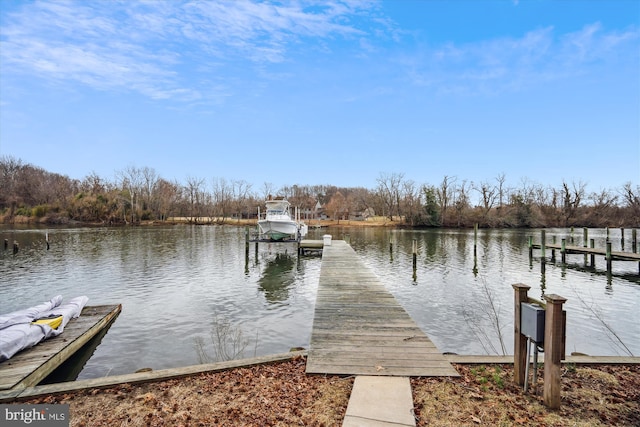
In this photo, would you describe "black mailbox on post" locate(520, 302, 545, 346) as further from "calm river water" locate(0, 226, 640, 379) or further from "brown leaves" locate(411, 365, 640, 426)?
"calm river water" locate(0, 226, 640, 379)

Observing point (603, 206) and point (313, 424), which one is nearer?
point (313, 424)

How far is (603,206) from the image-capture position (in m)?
64.6

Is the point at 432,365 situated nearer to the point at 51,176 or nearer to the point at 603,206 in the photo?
the point at 603,206

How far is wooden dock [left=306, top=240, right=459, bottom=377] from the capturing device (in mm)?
4441

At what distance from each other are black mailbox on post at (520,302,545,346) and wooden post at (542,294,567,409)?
0.04 metres

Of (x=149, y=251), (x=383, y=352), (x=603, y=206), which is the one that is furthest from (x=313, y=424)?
(x=603, y=206)

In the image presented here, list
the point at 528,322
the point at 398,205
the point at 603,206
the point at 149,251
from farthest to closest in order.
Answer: the point at 398,205 → the point at 603,206 → the point at 149,251 → the point at 528,322

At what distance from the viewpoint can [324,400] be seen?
3.68m

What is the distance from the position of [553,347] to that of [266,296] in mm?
10163

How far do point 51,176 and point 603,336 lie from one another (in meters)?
109

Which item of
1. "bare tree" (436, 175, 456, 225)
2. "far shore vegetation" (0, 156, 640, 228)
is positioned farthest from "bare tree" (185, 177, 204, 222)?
"bare tree" (436, 175, 456, 225)

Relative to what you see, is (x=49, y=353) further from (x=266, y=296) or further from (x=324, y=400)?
(x=266, y=296)

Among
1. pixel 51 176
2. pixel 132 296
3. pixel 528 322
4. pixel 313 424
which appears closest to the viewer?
pixel 313 424

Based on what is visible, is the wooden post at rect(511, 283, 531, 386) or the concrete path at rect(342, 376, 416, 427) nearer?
the concrete path at rect(342, 376, 416, 427)
